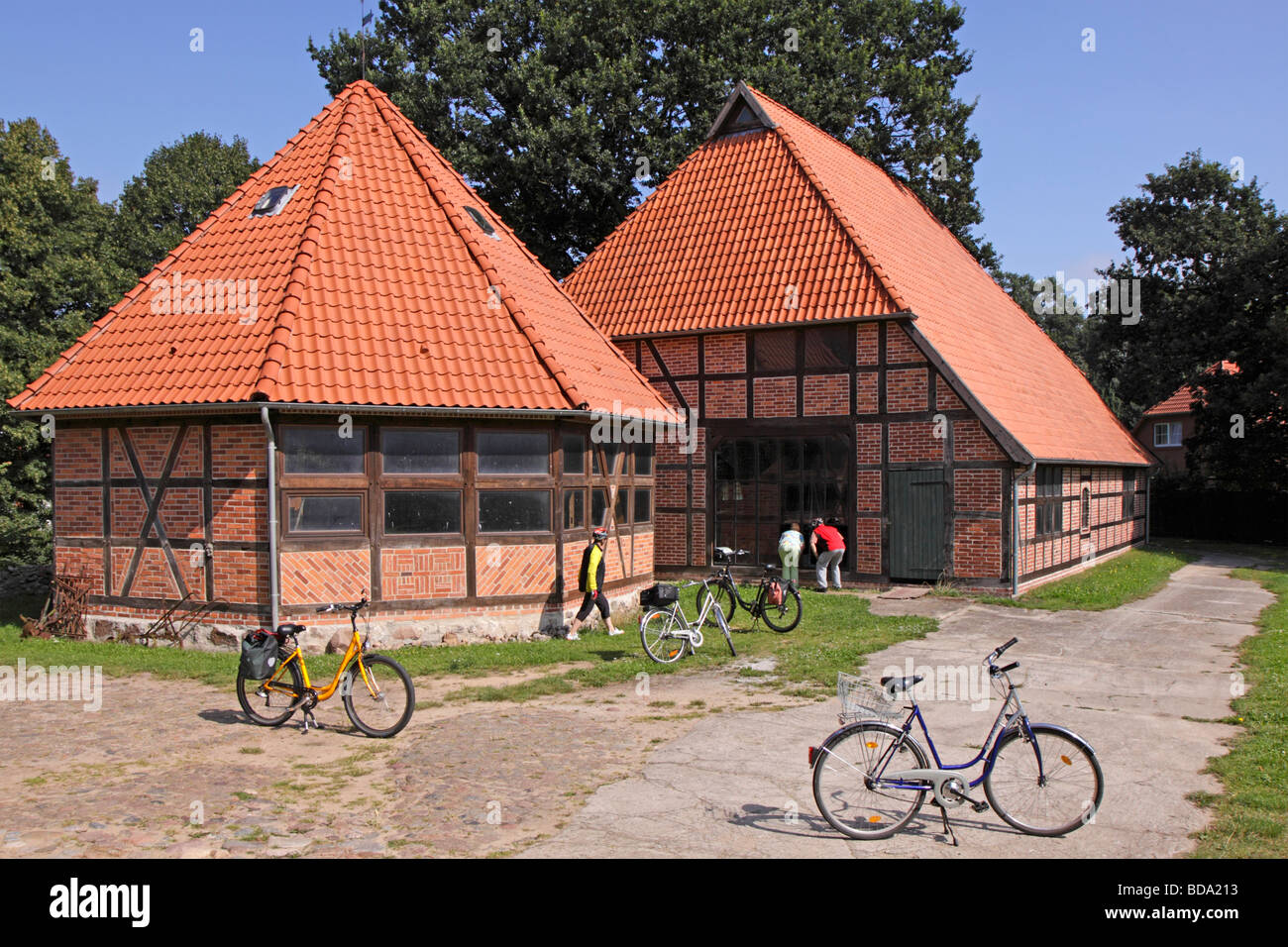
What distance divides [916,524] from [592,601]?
702 centimetres

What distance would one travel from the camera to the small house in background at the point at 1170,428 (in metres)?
47.3

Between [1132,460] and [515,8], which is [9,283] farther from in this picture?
[1132,460]

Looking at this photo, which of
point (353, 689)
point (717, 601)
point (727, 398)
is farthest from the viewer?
point (727, 398)

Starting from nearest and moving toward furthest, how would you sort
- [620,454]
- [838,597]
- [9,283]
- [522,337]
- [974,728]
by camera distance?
[974,728]
[522,337]
[620,454]
[838,597]
[9,283]

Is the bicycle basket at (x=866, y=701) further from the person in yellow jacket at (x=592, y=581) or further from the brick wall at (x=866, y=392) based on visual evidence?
the brick wall at (x=866, y=392)

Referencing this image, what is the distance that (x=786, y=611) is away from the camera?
1348 cm

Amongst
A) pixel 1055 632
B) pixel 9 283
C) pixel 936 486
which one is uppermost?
pixel 9 283

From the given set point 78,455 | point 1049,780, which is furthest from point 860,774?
point 78,455

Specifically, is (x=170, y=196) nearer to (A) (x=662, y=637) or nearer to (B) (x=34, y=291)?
(B) (x=34, y=291)

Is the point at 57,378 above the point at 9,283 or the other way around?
the other way around
